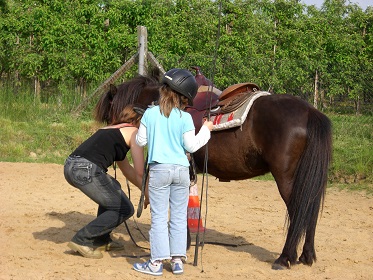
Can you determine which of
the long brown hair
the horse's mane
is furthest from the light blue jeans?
the horse's mane

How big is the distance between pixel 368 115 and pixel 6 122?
6.71 m

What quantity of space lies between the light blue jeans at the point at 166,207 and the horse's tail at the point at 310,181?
1.00 m

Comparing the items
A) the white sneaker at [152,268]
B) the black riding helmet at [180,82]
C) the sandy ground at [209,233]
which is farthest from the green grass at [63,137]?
the black riding helmet at [180,82]

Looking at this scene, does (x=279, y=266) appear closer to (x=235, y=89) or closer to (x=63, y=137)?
(x=235, y=89)

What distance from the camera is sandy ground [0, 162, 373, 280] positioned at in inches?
210

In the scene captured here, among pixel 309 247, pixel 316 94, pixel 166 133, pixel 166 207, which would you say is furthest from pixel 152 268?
pixel 316 94

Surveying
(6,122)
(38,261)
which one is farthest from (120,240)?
(6,122)

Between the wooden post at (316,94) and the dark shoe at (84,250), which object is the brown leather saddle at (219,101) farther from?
the wooden post at (316,94)

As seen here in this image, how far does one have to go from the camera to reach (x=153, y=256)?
5.04m

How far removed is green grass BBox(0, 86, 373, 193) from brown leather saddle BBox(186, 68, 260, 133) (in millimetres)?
4160

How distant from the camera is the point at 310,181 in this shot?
17.9 feet

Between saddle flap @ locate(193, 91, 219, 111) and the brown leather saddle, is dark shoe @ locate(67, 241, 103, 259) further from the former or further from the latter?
saddle flap @ locate(193, 91, 219, 111)

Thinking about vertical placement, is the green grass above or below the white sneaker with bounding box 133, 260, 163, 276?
above

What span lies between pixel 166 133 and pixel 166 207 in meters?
0.58
